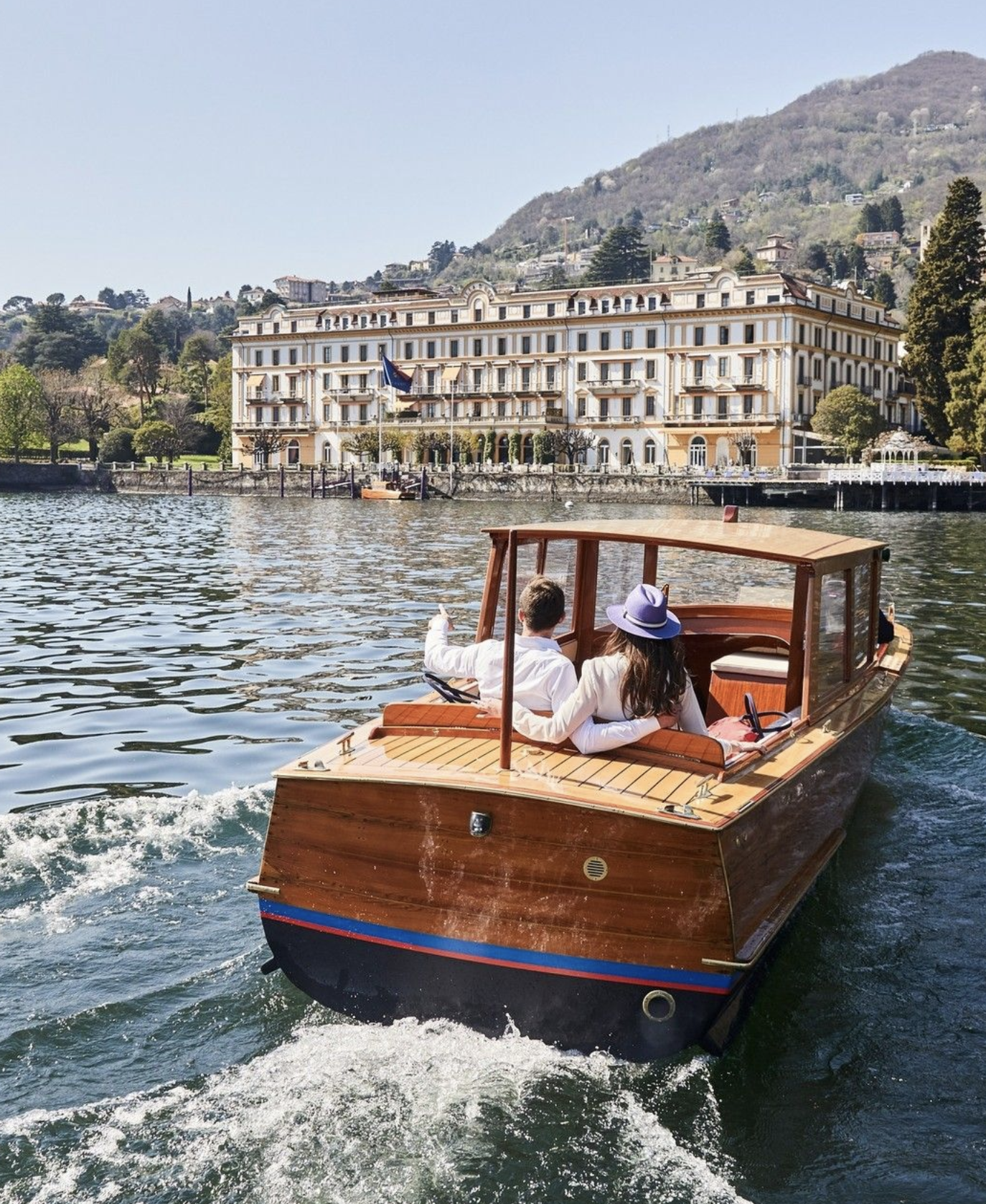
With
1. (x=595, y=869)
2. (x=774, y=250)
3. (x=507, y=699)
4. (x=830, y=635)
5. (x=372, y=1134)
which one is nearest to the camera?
(x=372, y=1134)

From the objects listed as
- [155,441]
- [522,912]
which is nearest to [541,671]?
[522,912]

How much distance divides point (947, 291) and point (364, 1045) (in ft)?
235

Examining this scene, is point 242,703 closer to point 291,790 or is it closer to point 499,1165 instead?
point 291,790

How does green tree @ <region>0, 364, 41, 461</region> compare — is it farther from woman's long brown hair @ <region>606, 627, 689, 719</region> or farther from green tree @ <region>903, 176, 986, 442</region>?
woman's long brown hair @ <region>606, 627, 689, 719</region>

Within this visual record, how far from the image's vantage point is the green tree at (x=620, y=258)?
515 feet

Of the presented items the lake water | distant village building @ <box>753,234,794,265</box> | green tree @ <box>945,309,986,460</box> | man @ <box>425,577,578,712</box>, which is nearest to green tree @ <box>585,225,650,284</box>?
distant village building @ <box>753,234,794,265</box>

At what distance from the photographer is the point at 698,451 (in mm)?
91938

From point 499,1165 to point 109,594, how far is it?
2064 cm

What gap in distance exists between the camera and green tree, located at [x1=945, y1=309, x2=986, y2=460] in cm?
6475

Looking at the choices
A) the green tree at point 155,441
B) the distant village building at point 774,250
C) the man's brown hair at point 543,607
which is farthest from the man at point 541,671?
the distant village building at point 774,250

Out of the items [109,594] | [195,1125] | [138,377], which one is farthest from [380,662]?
[138,377]

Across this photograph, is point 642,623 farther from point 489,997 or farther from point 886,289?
point 886,289

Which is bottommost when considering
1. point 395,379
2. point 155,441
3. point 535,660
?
point 535,660

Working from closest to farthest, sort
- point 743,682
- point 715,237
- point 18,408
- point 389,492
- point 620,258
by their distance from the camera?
point 743,682 < point 389,492 < point 18,408 < point 620,258 < point 715,237
